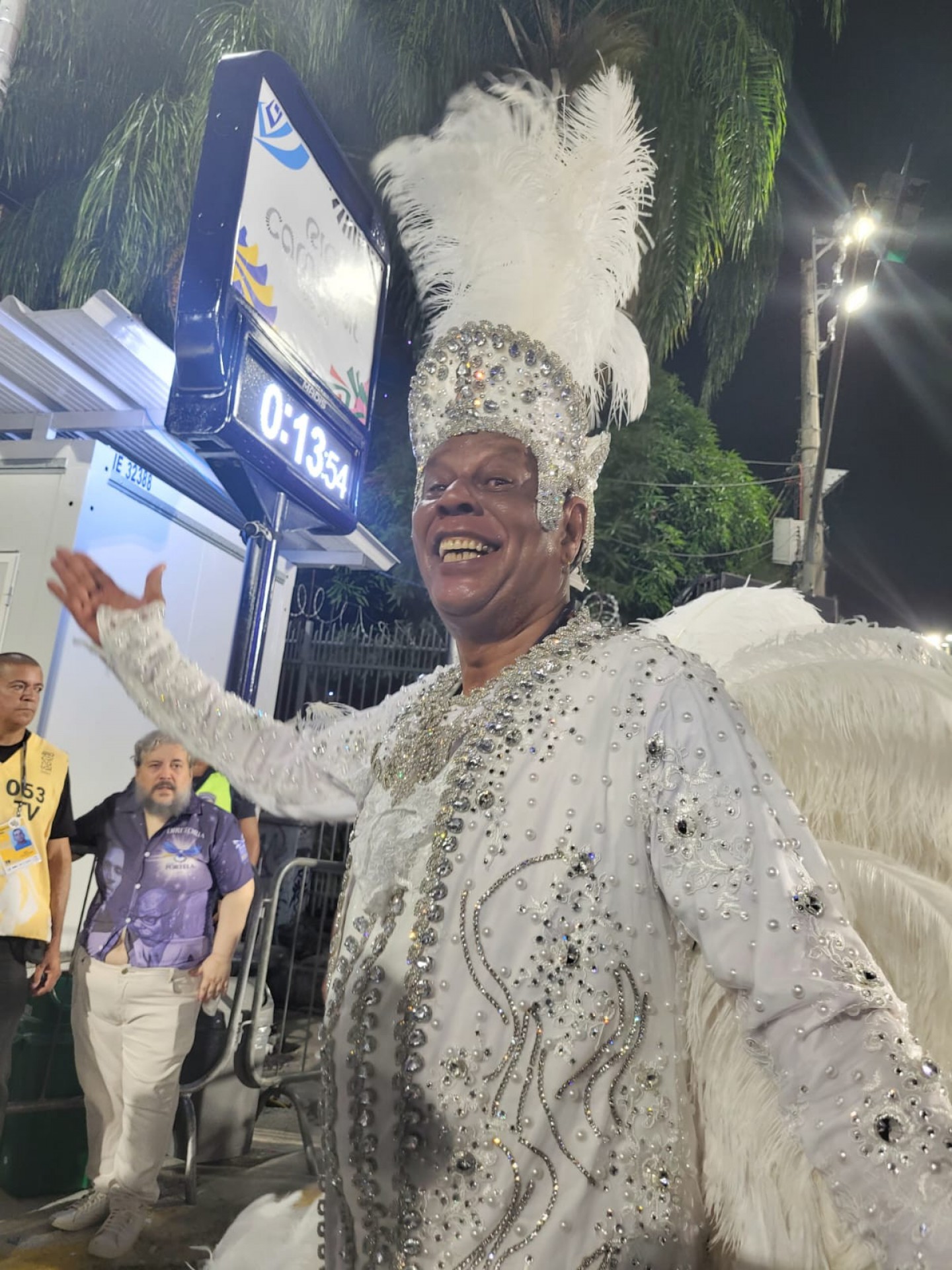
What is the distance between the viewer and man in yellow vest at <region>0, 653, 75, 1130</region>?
3.21m

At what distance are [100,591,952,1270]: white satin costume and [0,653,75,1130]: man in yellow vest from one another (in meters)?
2.38

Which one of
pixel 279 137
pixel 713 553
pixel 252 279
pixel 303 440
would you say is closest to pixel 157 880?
pixel 303 440

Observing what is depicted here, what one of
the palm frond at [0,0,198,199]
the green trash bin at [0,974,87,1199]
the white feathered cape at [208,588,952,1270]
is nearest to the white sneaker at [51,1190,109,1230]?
the green trash bin at [0,974,87,1199]

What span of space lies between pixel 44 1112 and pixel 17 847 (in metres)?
1.24

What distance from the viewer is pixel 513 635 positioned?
154 centimetres

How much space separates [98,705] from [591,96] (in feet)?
14.4

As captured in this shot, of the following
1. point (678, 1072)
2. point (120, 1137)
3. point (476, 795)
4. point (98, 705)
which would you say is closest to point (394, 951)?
point (476, 795)

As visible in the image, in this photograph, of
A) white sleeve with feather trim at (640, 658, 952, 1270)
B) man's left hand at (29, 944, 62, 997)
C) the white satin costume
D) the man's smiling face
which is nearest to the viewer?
white sleeve with feather trim at (640, 658, 952, 1270)

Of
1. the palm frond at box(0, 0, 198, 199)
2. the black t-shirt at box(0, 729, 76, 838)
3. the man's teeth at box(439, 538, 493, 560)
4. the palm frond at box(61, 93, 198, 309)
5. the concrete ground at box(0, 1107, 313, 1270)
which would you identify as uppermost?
the palm frond at box(0, 0, 198, 199)

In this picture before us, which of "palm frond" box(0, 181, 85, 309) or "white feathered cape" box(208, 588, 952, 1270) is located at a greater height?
"palm frond" box(0, 181, 85, 309)

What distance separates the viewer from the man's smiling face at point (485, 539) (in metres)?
1.48

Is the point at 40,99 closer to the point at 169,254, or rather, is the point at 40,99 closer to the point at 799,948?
the point at 169,254

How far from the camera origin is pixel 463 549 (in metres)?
1.49

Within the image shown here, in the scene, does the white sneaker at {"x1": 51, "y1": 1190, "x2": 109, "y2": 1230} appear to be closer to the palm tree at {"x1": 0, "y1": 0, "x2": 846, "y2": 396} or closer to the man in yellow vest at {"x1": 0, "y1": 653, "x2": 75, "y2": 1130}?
the man in yellow vest at {"x1": 0, "y1": 653, "x2": 75, "y2": 1130}
